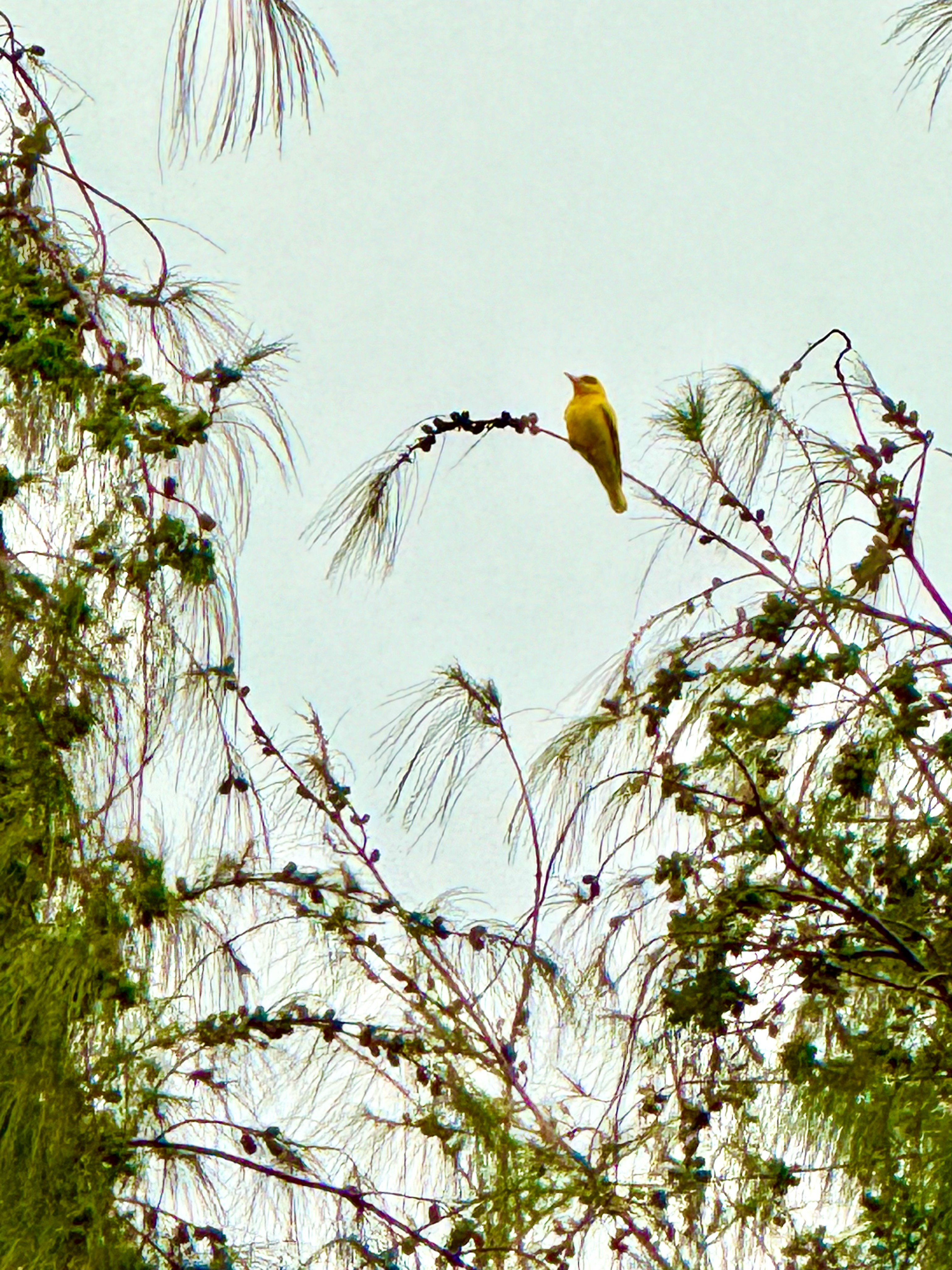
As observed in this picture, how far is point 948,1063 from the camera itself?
1.42m

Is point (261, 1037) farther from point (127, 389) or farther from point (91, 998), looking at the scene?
point (127, 389)

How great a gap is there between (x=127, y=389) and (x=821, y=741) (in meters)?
0.81

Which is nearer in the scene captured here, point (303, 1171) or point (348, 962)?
point (303, 1171)

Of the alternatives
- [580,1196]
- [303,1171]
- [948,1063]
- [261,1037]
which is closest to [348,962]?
[261,1037]

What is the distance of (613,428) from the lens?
A: 325 cm

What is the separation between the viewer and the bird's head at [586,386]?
3.28m

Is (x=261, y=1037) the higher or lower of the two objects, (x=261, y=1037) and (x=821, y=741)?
the lower

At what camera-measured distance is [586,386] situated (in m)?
3.34

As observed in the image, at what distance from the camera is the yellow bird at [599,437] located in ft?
10.3

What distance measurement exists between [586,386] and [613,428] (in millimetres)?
150

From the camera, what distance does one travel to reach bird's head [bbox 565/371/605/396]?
10.8ft

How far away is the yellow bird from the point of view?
3.13m

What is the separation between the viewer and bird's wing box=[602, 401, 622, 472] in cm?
319

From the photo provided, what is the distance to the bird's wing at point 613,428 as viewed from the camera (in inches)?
126
